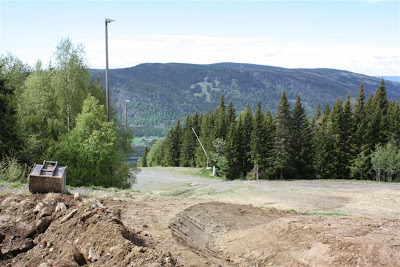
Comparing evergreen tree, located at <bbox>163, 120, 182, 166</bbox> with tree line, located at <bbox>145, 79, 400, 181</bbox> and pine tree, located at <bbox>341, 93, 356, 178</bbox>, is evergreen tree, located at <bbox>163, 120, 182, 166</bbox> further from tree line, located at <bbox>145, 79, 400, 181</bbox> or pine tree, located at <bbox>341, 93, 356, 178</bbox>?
pine tree, located at <bbox>341, 93, 356, 178</bbox>

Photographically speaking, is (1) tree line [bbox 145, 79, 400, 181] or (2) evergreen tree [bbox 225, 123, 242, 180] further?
(2) evergreen tree [bbox 225, 123, 242, 180]

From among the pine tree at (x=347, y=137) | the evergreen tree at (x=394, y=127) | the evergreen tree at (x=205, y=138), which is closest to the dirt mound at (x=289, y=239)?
the pine tree at (x=347, y=137)

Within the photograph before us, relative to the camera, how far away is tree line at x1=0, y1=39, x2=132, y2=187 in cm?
2616

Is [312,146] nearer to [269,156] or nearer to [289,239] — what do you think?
[269,156]

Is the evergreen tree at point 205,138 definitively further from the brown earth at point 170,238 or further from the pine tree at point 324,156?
the brown earth at point 170,238

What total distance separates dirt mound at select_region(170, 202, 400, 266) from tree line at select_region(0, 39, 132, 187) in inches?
527

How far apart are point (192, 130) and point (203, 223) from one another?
250 feet

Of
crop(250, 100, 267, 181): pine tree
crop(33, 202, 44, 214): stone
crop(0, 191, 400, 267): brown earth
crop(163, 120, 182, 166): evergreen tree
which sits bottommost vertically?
crop(163, 120, 182, 166): evergreen tree

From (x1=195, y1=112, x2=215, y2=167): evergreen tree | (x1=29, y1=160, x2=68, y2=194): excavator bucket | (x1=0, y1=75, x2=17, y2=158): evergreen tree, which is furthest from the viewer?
(x1=195, y1=112, x2=215, y2=167): evergreen tree

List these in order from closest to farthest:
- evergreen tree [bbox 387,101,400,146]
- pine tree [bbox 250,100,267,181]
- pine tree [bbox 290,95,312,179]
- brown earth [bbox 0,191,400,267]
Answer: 1. brown earth [bbox 0,191,400,267]
2. pine tree [bbox 250,100,267,181]
3. evergreen tree [bbox 387,101,400,146]
4. pine tree [bbox 290,95,312,179]

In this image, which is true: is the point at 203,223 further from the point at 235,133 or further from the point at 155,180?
the point at 235,133

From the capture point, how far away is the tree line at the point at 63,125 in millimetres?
26156

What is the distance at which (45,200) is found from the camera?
1148cm

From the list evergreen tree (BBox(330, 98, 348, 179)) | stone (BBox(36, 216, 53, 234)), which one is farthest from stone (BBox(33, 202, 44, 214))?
evergreen tree (BBox(330, 98, 348, 179))
